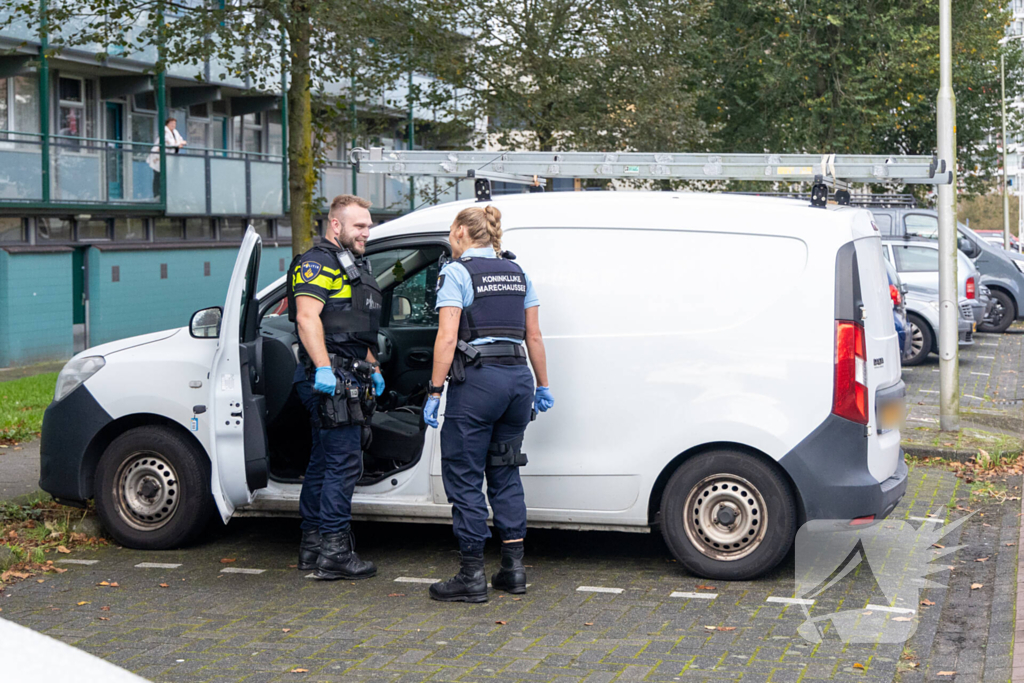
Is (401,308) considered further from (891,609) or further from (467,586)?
(891,609)

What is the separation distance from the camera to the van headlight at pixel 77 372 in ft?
22.1

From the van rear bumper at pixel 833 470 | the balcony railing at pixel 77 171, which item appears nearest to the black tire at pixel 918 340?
the van rear bumper at pixel 833 470

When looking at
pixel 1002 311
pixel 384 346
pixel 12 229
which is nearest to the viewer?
pixel 384 346

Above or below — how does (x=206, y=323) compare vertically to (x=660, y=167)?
below

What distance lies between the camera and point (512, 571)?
5.89 metres

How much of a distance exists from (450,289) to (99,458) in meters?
2.48

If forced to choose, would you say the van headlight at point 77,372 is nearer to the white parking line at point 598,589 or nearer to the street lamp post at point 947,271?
the white parking line at point 598,589

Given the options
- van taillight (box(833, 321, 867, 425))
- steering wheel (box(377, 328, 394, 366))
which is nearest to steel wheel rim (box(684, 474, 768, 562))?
van taillight (box(833, 321, 867, 425))

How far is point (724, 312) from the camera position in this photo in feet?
19.8

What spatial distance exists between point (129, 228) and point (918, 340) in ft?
46.2

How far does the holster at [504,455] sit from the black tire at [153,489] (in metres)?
1.73

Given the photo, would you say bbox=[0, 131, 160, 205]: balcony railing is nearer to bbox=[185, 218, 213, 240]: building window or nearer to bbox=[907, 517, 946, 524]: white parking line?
bbox=[185, 218, 213, 240]: building window

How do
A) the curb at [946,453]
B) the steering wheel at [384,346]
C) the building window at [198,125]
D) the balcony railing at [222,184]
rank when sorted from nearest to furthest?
the steering wheel at [384,346]
the curb at [946,453]
the balcony railing at [222,184]
the building window at [198,125]

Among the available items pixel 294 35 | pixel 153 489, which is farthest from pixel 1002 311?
pixel 153 489
